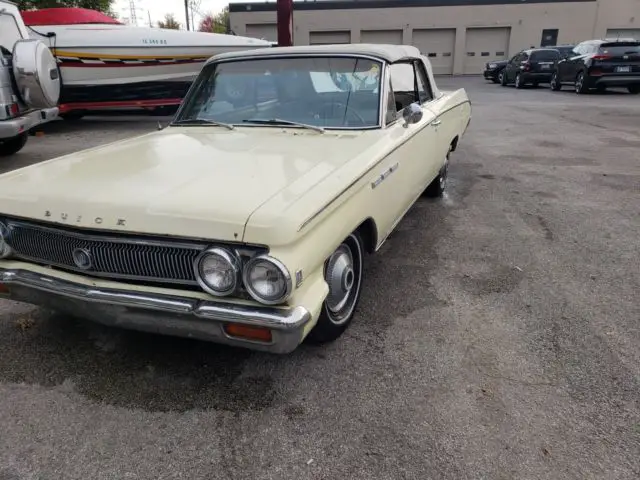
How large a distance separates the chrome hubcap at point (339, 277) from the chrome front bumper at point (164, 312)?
0.60m

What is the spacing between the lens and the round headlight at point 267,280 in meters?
2.10

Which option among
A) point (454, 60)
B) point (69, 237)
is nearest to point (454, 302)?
point (69, 237)

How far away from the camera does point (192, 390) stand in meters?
2.56

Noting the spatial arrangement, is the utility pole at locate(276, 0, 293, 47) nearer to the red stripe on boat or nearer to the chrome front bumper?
the red stripe on boat

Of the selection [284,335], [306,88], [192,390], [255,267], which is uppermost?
[306,88]

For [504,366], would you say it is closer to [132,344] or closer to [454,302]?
[454,302]

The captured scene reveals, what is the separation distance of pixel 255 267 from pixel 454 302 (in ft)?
5.81

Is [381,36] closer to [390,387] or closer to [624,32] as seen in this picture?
[624,32]

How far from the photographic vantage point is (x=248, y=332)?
2.23 meters

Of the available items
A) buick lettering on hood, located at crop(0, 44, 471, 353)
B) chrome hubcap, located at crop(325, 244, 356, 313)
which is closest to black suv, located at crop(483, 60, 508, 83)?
buick lettering on hood, located at crop(0, 44, 471, 353)

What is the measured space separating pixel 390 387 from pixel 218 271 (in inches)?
41.9

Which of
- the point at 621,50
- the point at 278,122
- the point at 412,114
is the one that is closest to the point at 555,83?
the point at 621,50

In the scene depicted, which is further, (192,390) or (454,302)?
(454,302)

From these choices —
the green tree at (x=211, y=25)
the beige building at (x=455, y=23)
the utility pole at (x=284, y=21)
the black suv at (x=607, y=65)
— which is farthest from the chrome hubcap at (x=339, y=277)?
the green tree at (x=211, y=25)
